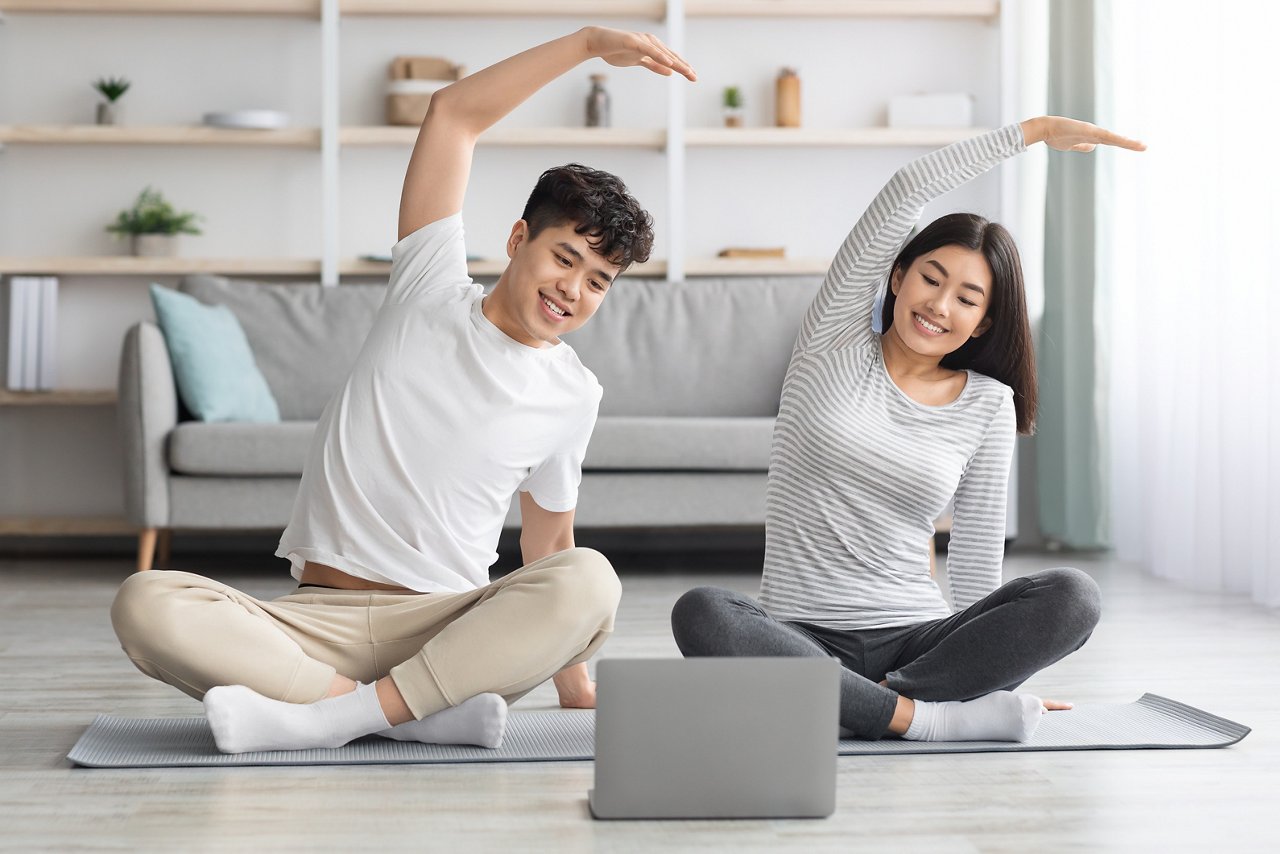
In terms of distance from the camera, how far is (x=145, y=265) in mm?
4102

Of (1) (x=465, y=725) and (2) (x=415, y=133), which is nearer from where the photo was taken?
(1) (x=465, y=725)

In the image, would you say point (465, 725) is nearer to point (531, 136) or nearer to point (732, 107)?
point (531, 136)

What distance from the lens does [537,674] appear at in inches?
66.8

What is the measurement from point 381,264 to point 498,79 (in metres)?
2.42

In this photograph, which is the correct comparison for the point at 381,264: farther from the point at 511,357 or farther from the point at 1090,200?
the point at 511,357

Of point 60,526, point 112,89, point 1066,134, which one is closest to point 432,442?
point 1066,134

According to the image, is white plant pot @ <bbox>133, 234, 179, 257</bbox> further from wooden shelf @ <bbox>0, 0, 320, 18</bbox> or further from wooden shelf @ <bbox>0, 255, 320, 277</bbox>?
wooden shelf @ <bbox>0, 0, 320, 18</bbox>

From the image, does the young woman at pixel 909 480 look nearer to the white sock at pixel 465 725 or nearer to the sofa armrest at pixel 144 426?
the white sock at pixel 465 725

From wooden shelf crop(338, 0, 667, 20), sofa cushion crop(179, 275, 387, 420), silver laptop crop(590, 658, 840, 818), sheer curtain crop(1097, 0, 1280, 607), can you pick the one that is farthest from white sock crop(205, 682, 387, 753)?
wooden shelf crop(338, 0, 667, 20)

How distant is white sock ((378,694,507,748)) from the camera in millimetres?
1670

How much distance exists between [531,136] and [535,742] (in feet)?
9.02

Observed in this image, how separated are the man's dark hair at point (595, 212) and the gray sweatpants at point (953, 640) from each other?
460 mm

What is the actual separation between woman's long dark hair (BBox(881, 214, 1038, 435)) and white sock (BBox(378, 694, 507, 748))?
30.8 inches

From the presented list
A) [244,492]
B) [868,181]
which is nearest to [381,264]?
[244,492]
